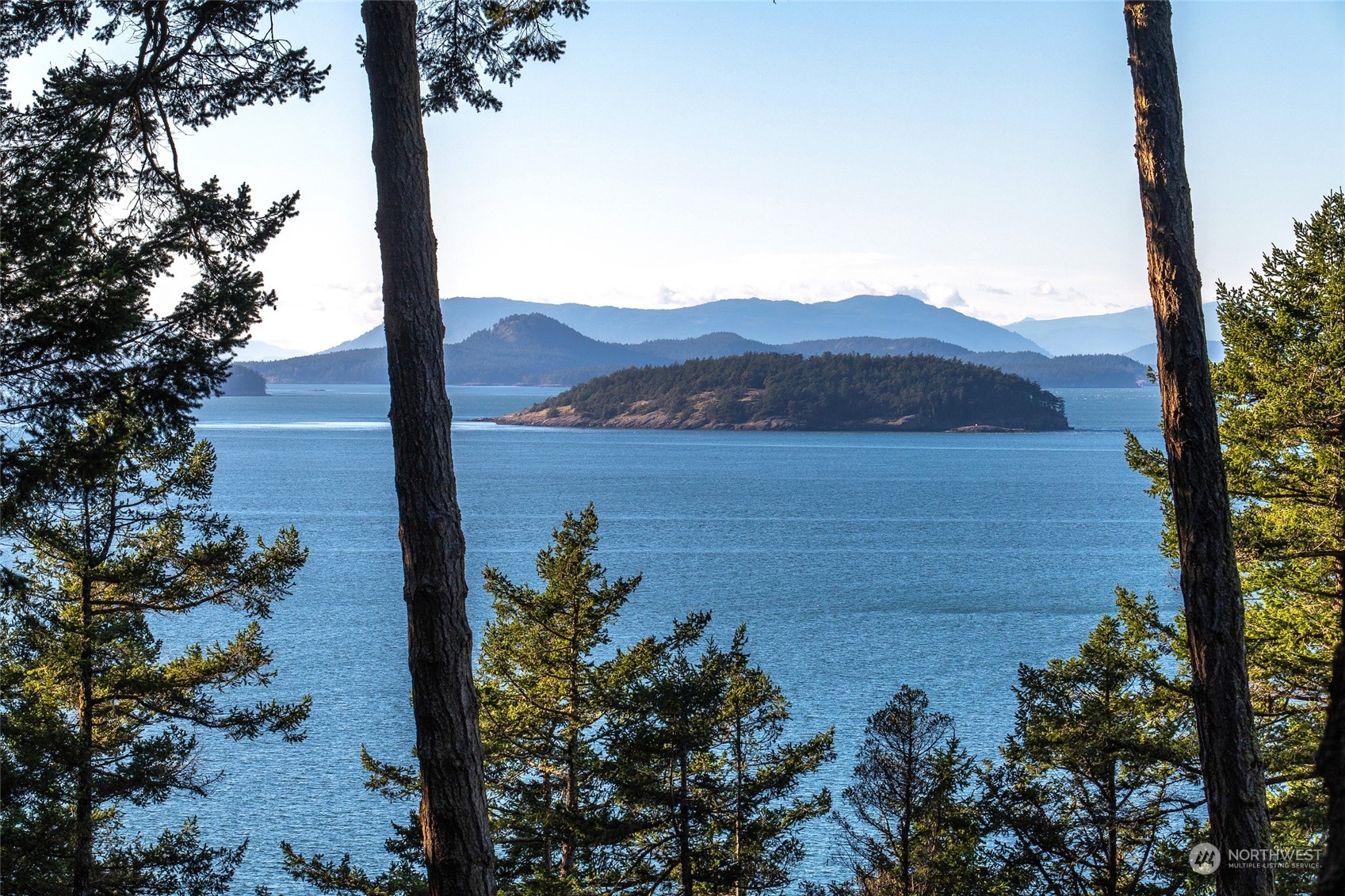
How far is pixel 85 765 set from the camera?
9.50 meters

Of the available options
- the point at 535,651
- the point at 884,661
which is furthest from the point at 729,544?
the point at 535,651

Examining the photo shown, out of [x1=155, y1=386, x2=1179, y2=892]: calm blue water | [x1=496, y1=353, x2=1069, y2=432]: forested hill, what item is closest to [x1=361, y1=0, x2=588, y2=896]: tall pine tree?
[x1=155, y1=386, x2=1179, y2=892]: calm blue water

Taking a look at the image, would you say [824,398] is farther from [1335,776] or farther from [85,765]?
[1335,776]

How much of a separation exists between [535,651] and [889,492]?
205 ft

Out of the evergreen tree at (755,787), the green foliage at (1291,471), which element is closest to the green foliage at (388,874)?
the evergreen tree at (755,787)

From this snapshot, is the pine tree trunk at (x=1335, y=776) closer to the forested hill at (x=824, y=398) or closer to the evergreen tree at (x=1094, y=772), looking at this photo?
the evergreen tree at (x=1094, y=772)

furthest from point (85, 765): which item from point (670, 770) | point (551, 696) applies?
point (670, 770)

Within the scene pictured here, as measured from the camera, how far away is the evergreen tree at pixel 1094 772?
394 inches

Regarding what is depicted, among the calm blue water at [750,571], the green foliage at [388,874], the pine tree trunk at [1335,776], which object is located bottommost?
the calm blue water at [750,571]

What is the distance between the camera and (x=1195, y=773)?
9523 millimetres

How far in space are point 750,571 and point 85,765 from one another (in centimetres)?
3517

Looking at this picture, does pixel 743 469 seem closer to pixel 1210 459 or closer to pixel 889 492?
pixel 889 492

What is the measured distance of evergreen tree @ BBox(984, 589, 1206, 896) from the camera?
10.0 metres

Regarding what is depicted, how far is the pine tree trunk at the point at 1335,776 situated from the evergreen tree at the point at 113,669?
27.7 feet
